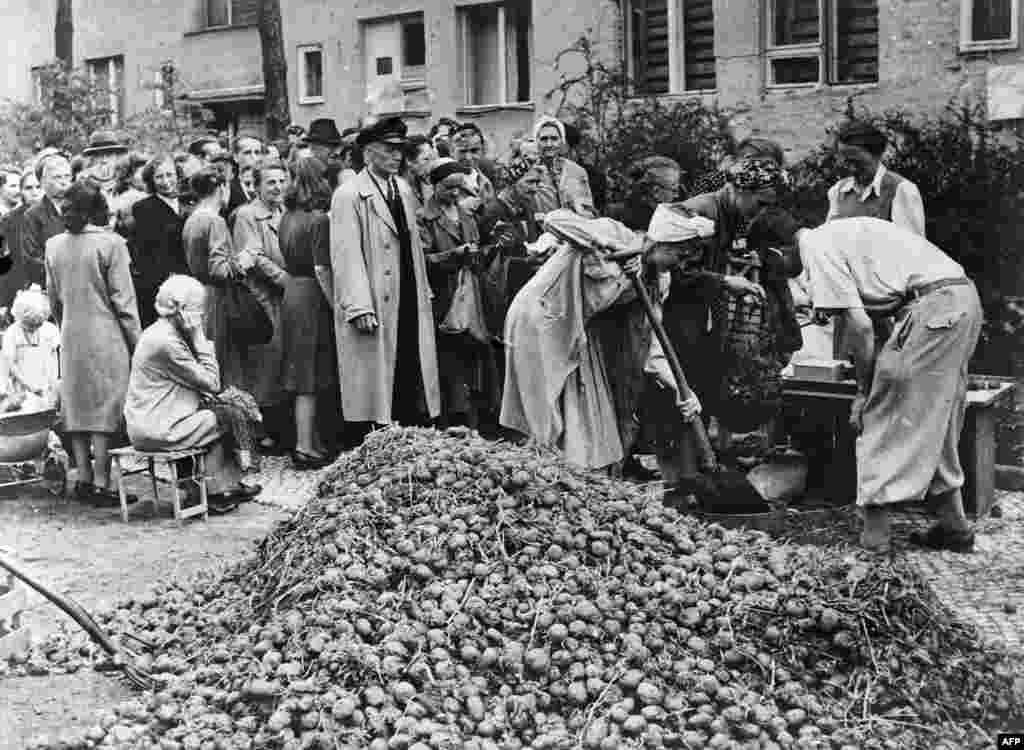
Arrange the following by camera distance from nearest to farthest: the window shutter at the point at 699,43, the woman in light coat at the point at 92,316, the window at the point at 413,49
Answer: the woman in light coat at the point at 92,316 → the window shutter at the point at 699,43 → the window at the point at 413,49

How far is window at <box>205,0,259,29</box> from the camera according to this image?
583 inches

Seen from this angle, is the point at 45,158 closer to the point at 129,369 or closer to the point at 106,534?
the point at 129,369

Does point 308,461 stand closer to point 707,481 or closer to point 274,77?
point 707,481

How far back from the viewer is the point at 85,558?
720cm

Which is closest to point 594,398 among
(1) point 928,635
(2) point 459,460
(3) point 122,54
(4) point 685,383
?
(4) point 685,383

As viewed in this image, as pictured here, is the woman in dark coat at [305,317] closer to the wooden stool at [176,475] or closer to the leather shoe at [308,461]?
the leather shoe at [308,461]

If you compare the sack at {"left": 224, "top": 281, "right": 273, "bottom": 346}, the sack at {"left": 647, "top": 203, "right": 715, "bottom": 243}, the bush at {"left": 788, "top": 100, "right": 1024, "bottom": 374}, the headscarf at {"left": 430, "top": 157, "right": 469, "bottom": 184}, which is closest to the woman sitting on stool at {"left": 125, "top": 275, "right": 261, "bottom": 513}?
the sack at {"left": 224, "top": 281, "right": 273, "bottom": 346}

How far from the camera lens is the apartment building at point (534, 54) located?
10.4 meters

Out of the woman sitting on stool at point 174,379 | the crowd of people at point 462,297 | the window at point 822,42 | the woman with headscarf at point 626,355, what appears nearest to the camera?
the crowd of people at point 462,297

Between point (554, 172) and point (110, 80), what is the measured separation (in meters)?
8.74

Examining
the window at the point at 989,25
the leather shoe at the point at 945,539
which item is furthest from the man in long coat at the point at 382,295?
the window at the point at 989,25

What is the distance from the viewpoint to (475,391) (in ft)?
30.2

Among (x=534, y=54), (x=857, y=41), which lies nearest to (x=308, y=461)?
(x=857, y=41)

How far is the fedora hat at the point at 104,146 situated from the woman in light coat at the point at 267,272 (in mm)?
2149
